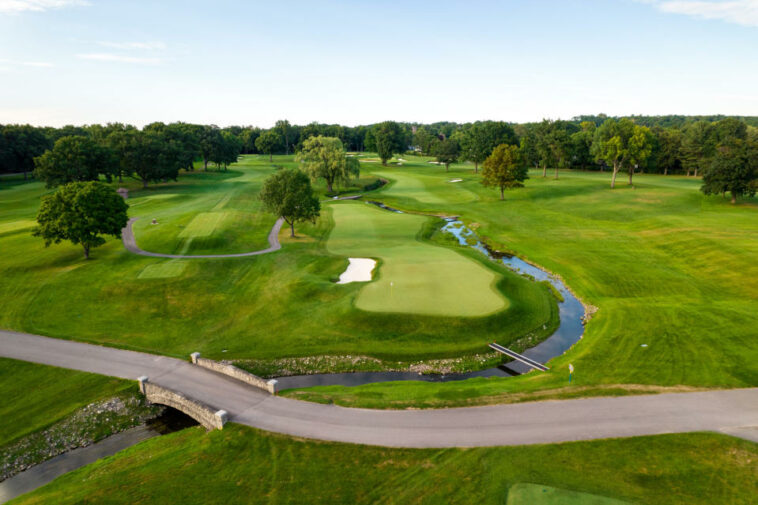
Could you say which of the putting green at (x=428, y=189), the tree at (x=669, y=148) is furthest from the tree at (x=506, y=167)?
the tree at (x=669, y=148)

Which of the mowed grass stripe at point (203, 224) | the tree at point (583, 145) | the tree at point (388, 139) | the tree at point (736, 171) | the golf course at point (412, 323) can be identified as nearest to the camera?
the golf course at point (412, 323)

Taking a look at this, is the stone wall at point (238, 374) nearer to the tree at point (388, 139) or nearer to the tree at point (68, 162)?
the tree at point (68, 162)

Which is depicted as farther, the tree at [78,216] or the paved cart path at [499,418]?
the tree at [78,216]

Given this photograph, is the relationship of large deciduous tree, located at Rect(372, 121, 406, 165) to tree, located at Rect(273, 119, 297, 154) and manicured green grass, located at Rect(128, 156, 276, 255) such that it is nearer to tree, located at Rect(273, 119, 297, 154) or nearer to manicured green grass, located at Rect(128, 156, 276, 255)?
manicured green grass, located at Rect(128, 156, 276, 255)

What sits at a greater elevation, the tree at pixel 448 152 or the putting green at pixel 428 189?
the tree at pixel 448 152

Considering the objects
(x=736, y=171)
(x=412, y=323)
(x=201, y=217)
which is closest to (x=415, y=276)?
(x=412, y=323)

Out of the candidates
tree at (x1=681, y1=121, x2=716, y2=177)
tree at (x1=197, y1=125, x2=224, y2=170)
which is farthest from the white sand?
tree at (x1=681, y1=121, x2=716, y2=177)

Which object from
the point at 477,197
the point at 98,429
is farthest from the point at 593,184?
the point at 98,429

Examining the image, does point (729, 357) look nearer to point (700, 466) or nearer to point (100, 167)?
point (700, 466)
